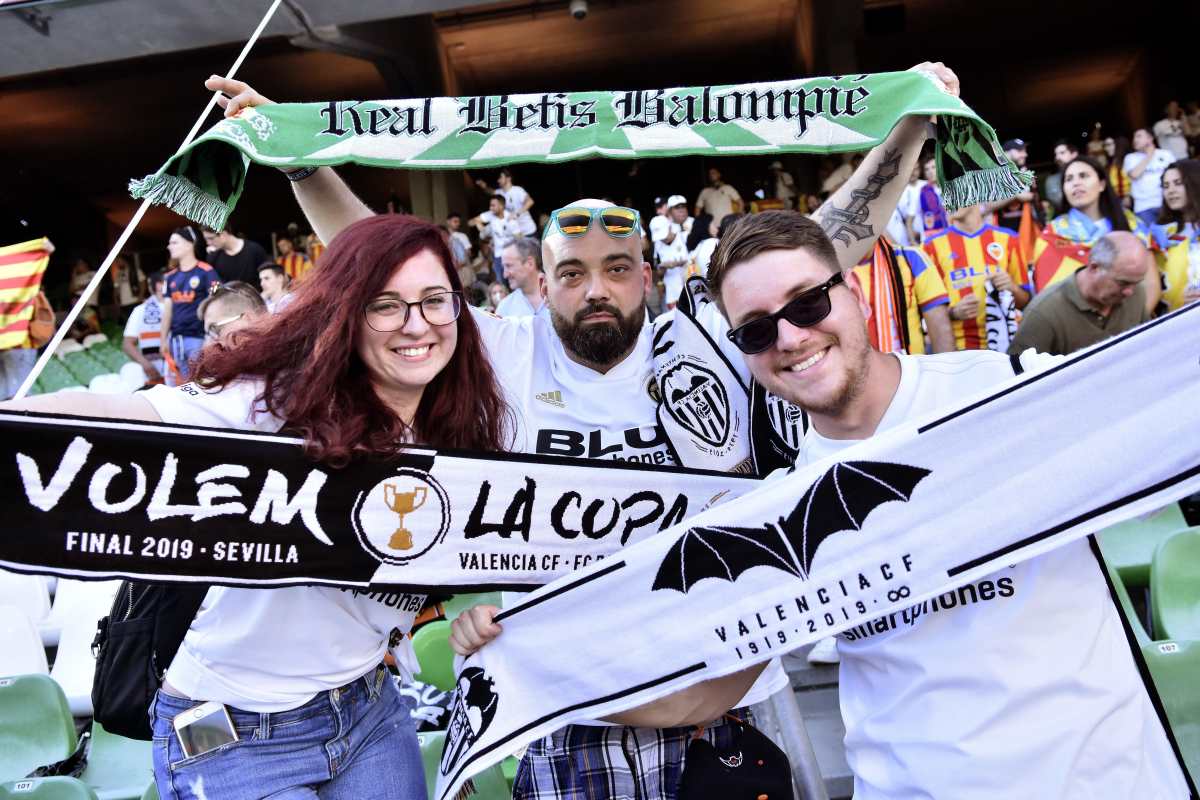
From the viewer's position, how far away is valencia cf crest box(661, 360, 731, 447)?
2.81 m

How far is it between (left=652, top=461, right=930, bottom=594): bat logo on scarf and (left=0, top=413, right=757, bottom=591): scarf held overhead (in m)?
Result: 0.40

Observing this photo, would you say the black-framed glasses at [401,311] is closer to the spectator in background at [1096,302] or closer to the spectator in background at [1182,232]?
the spectator in background at [1096,302]

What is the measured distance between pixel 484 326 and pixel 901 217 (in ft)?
25.5

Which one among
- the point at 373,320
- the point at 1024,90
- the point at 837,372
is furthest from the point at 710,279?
the point at 1024,90

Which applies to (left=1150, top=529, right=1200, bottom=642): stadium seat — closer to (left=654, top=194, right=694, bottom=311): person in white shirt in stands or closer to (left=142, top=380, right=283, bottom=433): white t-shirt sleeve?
(left=142, top=380, right=283, bottom=433): white t-shirt sleeve

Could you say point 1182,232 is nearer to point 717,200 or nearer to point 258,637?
point 258,637

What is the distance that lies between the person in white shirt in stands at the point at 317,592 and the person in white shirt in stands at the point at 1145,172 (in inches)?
386

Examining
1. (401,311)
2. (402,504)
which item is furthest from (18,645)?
(401,311)

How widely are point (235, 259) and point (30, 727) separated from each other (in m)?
6.25

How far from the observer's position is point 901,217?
9.91 metres

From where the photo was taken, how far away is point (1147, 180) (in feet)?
34.3

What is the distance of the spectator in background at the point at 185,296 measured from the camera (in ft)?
27.6

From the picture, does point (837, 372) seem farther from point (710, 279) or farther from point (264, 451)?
point (264, 451)

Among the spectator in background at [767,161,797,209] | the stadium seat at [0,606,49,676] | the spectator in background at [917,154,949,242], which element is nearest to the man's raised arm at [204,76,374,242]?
the stadium seat at [0,606,49,676]
